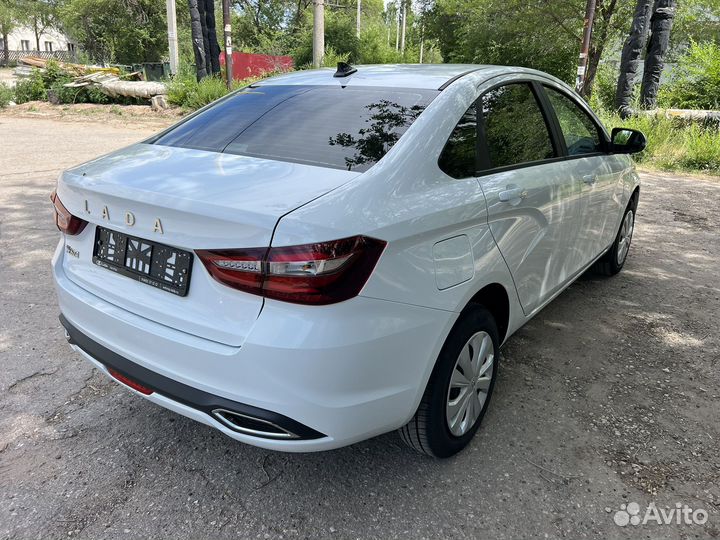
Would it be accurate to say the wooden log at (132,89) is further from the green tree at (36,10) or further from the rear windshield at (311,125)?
the green tree at (36,10)

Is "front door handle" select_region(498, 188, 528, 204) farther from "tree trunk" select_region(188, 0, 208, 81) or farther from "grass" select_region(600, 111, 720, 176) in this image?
"tree trunk" select_region(188, 0, 208, 81)

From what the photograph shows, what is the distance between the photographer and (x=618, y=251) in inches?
190

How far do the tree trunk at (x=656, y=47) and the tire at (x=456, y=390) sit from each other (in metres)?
12.9

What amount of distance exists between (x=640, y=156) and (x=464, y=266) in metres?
10.8

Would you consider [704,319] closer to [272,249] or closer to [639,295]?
[639,295]

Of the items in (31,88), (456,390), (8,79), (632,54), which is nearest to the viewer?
(456,390)

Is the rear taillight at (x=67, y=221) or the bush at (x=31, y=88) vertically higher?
the bush at (x=31, y=88)

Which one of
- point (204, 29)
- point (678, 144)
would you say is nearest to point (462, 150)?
point (678, 144)

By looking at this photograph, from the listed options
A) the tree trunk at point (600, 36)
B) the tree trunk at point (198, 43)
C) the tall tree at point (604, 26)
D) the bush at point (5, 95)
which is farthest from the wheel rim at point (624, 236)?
the bush at point (5, 95)

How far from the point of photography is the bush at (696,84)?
14.2m

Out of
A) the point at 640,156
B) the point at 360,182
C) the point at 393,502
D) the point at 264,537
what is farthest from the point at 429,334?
the point at 640,156

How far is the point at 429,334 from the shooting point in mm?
2100

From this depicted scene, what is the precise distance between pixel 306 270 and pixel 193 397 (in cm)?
65

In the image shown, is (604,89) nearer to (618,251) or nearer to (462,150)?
(618,251)
